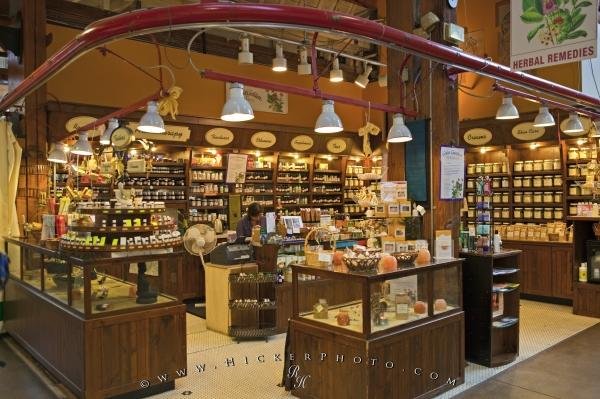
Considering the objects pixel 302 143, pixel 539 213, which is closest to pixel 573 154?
pixel 539 213

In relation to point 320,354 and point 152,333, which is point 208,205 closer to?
point 152,333

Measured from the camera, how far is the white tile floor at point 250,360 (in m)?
4.45

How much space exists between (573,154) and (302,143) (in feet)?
17.1

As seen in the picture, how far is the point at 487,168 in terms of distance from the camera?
31.3 feet

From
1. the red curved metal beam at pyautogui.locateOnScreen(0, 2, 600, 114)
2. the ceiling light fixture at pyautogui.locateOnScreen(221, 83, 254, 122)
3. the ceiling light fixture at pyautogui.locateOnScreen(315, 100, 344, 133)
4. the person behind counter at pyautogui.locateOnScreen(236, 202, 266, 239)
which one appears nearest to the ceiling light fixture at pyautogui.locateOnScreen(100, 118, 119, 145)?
the red curved metal beam at pyautogui.locateOnScreen(0, 2, 600, 114)

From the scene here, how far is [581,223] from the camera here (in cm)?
741

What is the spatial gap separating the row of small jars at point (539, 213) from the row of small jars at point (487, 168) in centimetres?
80

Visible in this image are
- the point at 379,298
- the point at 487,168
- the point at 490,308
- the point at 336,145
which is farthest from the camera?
the point at 336,145

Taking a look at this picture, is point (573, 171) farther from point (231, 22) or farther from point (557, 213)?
point (231, 22)

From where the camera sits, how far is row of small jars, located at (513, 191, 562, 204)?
8.73 metres

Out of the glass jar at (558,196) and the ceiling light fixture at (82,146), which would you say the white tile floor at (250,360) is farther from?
the ceiling light fixture at (82,146)

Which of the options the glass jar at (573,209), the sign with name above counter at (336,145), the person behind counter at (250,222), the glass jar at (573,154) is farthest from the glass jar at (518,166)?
the person behind counter at (250,222)

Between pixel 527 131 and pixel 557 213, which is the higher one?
pixel 527 131

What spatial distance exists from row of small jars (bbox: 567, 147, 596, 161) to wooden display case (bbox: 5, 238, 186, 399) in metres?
6.95
